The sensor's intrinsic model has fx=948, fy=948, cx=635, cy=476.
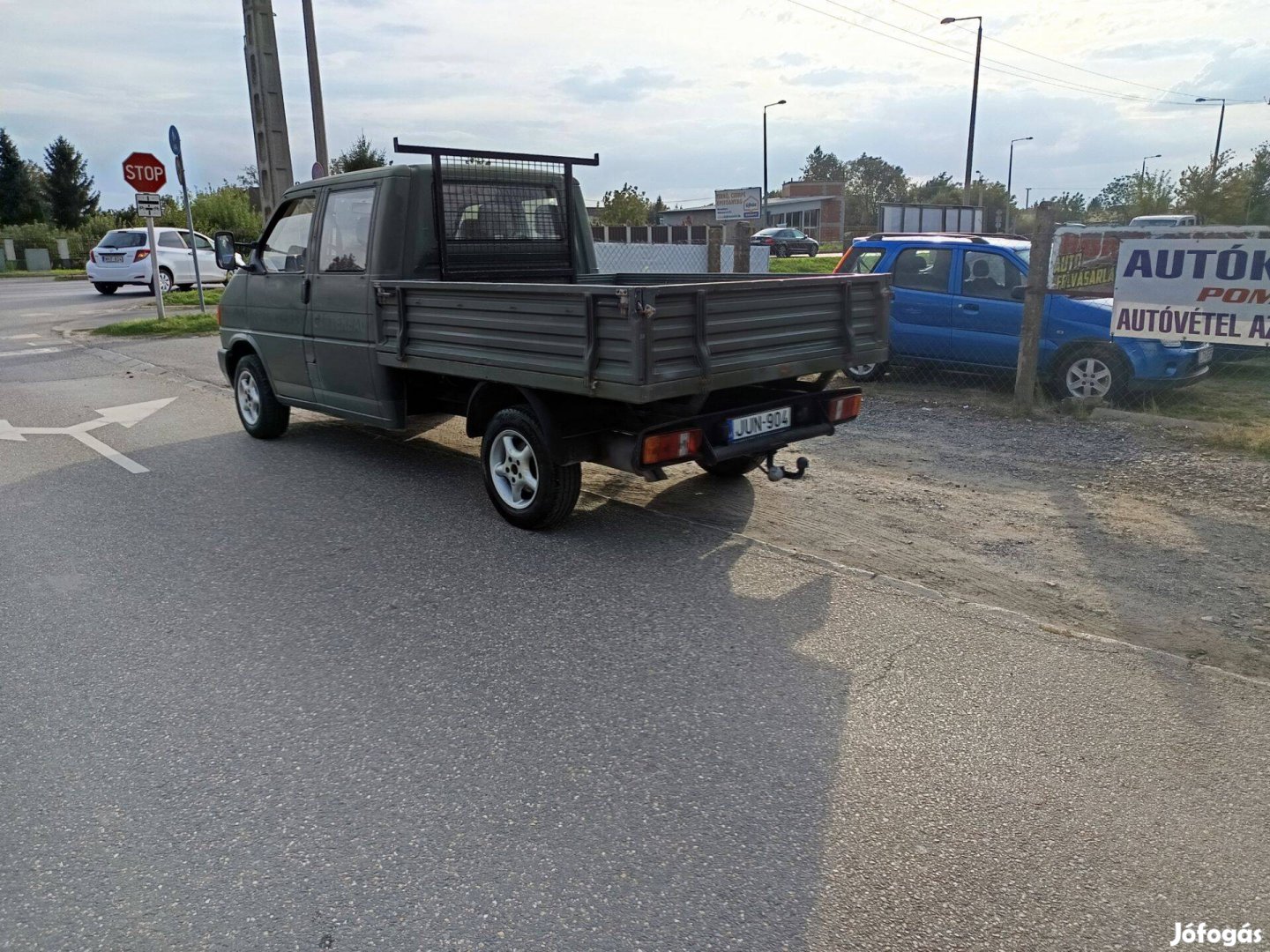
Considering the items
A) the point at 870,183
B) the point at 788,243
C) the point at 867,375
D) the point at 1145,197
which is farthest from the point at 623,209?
the point at 870,183

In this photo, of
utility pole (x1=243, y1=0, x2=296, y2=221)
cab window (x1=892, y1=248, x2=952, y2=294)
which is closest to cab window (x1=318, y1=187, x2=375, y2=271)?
cab window (x1=892, y1=248, x2=952, y2=294)

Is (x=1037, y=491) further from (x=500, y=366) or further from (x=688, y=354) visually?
(x=500, y=366)

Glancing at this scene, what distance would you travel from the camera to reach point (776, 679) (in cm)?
378

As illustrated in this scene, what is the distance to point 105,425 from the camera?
8922 millimetres

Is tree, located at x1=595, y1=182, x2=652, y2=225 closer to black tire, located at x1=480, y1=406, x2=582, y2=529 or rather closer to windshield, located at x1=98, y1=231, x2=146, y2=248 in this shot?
windshield, located at x1=98, y1=231, x2=146, y2=248

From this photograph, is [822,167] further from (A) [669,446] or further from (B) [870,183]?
(A) [669,446]

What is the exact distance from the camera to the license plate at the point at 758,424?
5.18 meters

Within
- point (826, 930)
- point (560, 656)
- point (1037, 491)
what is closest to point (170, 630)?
point (560, 656)

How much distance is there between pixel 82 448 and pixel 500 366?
4.77 m

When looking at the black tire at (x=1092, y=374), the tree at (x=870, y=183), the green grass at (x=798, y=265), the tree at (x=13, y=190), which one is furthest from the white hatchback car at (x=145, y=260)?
the tree at (x=870, y=183)

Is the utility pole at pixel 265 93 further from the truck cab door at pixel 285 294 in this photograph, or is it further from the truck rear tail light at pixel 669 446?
the truck rear tail light at pixel 669 446

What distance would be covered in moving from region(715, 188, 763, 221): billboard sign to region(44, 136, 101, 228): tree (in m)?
54.4

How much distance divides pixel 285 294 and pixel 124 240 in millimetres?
20646

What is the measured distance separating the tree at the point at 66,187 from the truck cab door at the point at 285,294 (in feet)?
203
